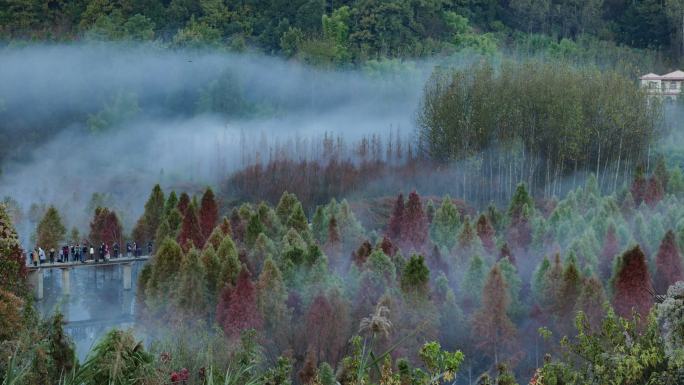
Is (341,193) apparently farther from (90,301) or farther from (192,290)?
(192,290)

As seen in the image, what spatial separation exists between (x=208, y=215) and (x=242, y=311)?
13.2m

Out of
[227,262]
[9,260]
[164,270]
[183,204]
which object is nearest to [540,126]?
[183,204]

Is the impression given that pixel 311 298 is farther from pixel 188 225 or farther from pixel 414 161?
pixel 414 161

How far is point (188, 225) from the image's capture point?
47.0 m

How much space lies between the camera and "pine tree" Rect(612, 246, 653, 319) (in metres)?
37.6

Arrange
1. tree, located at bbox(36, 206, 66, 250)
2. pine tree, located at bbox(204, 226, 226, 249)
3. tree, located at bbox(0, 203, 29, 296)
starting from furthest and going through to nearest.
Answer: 1. tree, located at bbox(36, 206, 66, 250)
2. pine tree, located at bbox(204, 226, 226, 249)
3. tree, located at bbox(0, 203, 29, 296)

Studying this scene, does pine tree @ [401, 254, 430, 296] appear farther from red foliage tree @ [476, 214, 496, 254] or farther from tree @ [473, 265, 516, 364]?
red foliage tree @ [476, 214, 496, 254]

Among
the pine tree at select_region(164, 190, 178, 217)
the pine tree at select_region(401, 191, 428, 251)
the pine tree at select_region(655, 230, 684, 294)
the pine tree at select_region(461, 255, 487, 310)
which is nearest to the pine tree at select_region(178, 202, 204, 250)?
the pine tree at select_region(164, 190, 178, 217)

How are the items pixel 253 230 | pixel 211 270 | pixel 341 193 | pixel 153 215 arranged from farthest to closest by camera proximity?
pixel 341 193, pixel 153 215, pixel 253 230, pixel 211 270

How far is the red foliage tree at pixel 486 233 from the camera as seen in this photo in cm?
4584

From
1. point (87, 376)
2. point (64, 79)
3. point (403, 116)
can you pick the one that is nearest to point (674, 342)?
point (87, 376)

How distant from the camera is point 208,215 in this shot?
5019cm

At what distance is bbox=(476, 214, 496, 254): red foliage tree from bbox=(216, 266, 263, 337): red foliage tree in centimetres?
1073

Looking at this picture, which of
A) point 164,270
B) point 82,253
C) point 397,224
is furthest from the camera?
point 397,224
